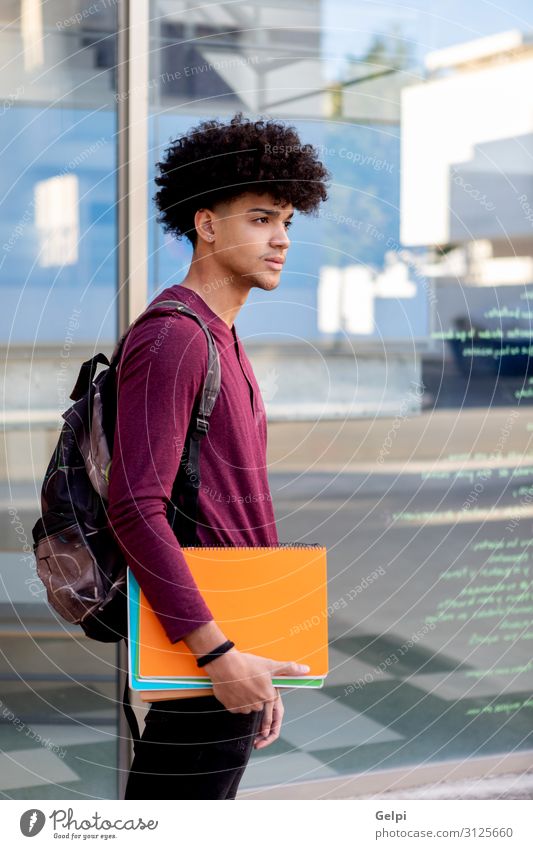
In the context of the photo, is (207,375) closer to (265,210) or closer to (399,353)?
(265,210)

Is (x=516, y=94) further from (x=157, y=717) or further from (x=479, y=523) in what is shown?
(x=157, y=717)

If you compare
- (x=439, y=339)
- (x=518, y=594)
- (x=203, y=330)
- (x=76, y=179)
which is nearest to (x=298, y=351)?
(x=439, y=339)

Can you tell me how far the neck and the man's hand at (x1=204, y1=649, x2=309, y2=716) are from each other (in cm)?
57

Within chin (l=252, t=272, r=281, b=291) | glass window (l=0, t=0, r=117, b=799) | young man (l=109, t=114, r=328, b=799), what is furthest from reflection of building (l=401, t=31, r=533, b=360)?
chin (l=252, t=272, r=281, b=291)

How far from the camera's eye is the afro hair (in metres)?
1.96

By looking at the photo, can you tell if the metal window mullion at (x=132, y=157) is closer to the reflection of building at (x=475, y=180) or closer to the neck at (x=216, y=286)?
the reflection of building at (x=475, y=180)

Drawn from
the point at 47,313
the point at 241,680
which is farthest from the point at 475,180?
the point at 241,680

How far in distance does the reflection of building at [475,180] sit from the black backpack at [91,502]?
1600 mm

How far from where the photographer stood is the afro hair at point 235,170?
1957 mm

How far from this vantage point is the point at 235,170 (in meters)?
1.95
